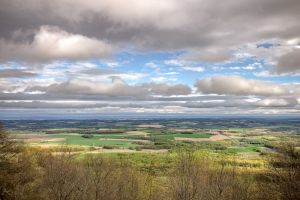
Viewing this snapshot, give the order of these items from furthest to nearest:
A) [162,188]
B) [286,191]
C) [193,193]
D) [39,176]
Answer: [162,188] < [39,176] < [193,193] < [286,191]

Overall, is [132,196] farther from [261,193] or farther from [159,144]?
[159,144]

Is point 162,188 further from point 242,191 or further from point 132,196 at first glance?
point 242,191

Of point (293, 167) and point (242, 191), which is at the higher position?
point (293, 167)

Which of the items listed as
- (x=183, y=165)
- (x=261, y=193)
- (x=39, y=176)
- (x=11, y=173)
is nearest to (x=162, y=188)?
(x=183, y=165)

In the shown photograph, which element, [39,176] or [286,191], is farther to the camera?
[39,176]

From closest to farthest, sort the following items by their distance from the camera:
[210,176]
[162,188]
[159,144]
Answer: [210,176] → [162,188] → [159,144]

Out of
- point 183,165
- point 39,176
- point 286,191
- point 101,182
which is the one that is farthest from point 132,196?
point 286,191

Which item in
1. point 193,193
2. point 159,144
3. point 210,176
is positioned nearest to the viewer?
point 193,193

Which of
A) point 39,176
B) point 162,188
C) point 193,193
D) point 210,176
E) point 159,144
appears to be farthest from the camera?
→ point 159,144

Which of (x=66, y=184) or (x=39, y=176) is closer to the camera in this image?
(x=66, y=184)
